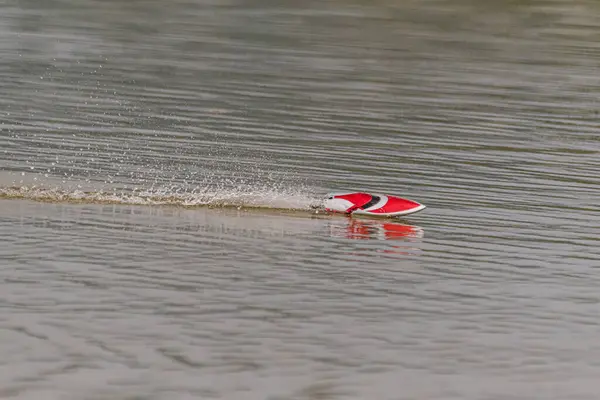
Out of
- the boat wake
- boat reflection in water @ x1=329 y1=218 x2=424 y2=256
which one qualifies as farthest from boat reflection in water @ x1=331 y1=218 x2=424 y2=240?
the boat wake

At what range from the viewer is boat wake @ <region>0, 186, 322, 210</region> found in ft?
98.8

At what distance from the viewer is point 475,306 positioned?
74.8ft

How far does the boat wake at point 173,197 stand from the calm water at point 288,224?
87 millimetres

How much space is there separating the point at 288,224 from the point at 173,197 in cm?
355

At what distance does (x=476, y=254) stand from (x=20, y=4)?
53019 mm

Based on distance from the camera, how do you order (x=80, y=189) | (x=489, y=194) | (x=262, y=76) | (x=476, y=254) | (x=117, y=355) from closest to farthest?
(x=117, y=355), (x=476, y=254), (x=80, y=189), (x=489, y=194), (x=262, y=76)

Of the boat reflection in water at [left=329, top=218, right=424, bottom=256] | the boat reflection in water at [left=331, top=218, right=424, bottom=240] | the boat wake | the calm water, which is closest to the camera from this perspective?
the calm water

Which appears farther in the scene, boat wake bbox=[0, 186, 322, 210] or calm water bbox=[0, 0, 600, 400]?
boat wake bbox=[0, 186, 322, 210]

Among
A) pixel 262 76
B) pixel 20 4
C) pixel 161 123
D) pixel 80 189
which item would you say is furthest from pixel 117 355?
pixel 20 4

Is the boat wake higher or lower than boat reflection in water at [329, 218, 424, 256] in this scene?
higher

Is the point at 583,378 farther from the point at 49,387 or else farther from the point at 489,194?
the point at 489,194

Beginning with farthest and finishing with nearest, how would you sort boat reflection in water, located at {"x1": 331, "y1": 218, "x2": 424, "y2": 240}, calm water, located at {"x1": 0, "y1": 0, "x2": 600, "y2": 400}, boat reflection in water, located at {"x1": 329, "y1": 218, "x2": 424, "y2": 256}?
boat reflection in water, located at {"x1": 331, "y1": 218, "x2": 424, "y2": 240} < boat reflection in water, located at {"x1": 329, "y1": 218, "x2": 424, "y2": 256} < calm water, located at {"x1": 0, "y1": 0, "x2": 600, "y2": 400}

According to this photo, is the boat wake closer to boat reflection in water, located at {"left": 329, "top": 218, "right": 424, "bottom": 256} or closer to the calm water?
the calm water

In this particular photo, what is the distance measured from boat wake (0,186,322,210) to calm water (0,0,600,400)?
0.29ft
